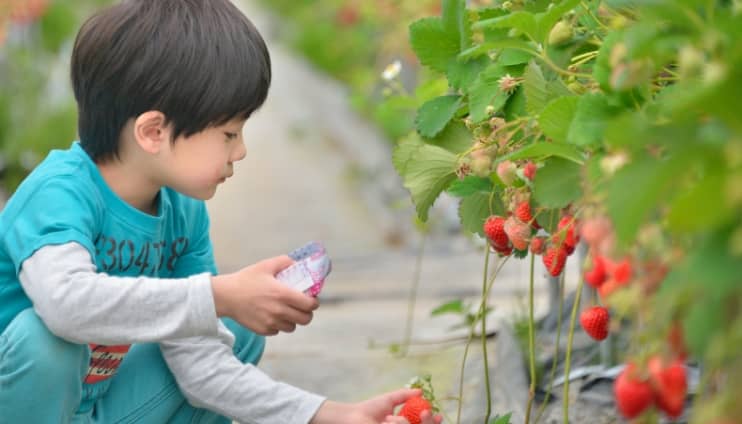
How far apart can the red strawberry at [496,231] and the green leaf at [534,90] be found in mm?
188

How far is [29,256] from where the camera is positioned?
1.62 m

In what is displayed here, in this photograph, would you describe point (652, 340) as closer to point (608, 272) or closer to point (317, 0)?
point (608, 272)

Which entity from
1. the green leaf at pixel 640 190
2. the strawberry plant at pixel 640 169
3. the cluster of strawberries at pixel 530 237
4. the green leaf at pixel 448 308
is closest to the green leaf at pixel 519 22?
the strawberry plant at pixel 640 169

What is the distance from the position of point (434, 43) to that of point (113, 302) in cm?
58

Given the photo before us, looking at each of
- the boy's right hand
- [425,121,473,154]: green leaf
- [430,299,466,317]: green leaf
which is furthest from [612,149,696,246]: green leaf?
[430,299,466,317]: green leaf

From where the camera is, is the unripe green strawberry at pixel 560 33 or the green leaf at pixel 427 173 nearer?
the unripe green strawberry at pixel 560 33

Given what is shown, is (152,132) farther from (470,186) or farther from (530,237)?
(530,237)

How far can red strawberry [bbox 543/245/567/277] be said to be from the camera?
54.9 inches

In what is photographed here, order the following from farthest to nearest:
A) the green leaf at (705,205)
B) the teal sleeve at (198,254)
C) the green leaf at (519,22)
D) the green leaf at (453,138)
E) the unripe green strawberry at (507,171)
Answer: the teal sleeve at (198,254)
the green leaf at (453,138)
the unripe green strawberry at (507,171)
the green leaf at (519,22)
the green leaf at (705,205)

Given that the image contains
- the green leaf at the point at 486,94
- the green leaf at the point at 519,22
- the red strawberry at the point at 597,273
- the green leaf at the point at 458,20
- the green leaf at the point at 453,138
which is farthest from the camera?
the green leaf at the point at 453,138

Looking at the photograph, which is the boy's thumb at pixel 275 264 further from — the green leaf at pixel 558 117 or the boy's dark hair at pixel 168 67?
the green leaf at pixel 558 117

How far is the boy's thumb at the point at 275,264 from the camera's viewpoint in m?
1.59

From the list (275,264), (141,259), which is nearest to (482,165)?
(275,264)

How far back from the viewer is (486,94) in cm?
153
